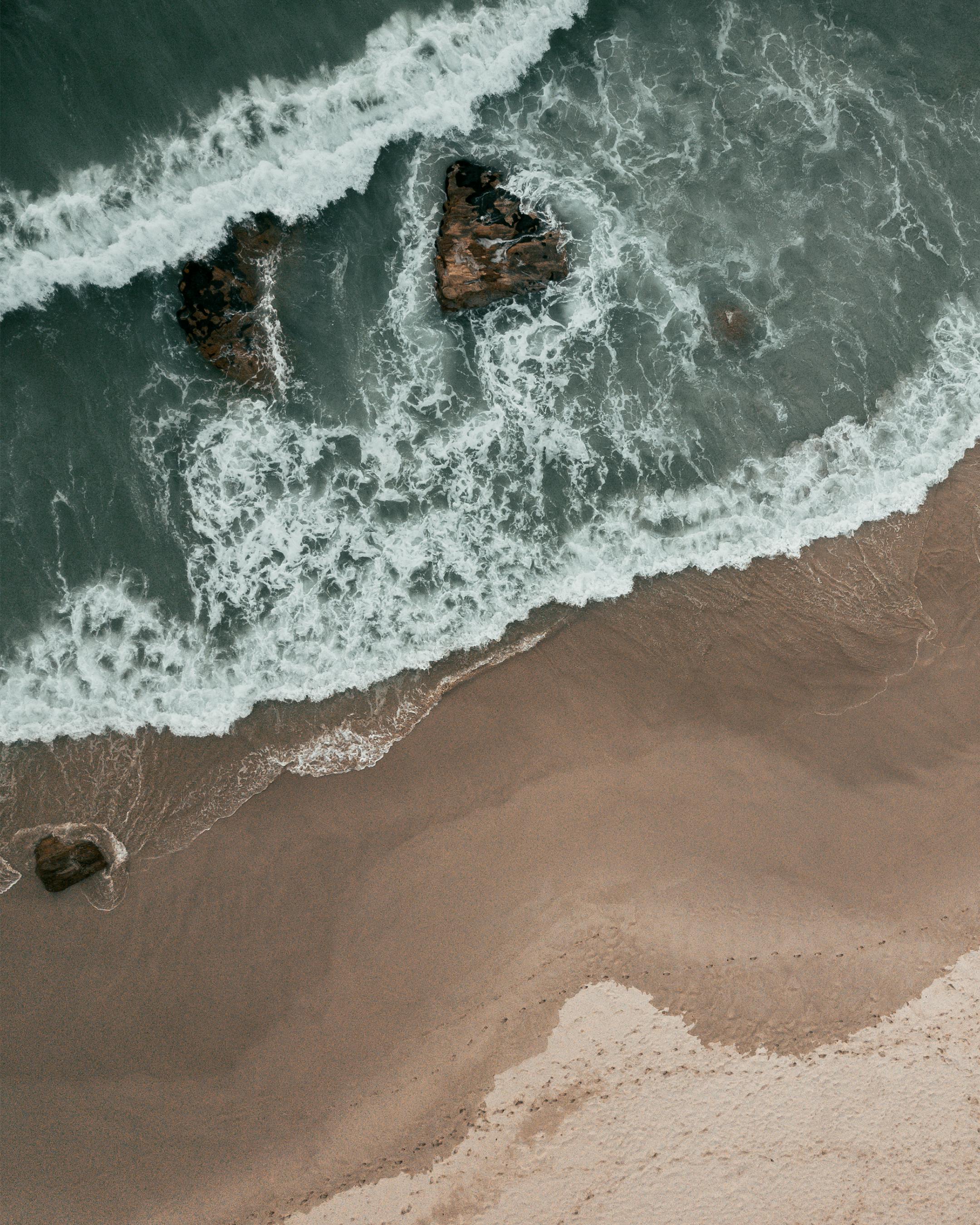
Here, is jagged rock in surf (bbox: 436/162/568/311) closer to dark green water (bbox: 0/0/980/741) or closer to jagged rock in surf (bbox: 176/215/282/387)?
dark green water (bbox: 0/0/980/741)

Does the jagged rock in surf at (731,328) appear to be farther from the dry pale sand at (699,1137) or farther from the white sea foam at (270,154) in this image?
the dry pale sand at (699,1137)

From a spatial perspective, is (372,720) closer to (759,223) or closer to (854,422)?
(854,422)

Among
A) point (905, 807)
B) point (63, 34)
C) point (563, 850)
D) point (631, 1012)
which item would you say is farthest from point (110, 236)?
point (905, 807)

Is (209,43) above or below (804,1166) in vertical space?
above

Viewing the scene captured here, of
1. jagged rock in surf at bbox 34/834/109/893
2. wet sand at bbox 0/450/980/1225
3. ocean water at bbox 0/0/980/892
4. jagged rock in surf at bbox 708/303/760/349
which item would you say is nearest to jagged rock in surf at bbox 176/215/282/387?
ocean water at bbox 0/0/980/892

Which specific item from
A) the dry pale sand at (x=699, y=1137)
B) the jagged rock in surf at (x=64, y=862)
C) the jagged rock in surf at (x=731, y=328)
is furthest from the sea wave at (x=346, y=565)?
the dry pale sand at (x=699, y=1137)
